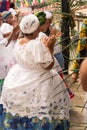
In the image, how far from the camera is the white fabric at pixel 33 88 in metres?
4.62

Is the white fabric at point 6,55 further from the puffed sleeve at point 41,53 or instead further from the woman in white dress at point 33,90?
the puffed sleeve at point 41,53

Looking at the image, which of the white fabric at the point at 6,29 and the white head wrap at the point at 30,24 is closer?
the white head wrap at the point at 30,24

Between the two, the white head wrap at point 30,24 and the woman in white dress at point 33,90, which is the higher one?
the white head wrap at point 30,24

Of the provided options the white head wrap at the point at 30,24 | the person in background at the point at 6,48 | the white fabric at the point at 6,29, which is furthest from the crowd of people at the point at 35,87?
the white fabric at the point at 6,29

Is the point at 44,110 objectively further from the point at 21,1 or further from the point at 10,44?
the point at 21,1

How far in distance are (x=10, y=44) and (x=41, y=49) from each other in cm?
140

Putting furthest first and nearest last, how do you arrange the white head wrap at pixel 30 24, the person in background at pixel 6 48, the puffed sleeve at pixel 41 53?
the person in background at pixel 6 48, the white head wrap at pixel 30 24, the puffed sleeve at pixel 41 53

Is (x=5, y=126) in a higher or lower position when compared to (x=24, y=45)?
lower

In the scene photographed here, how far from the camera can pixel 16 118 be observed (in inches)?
194

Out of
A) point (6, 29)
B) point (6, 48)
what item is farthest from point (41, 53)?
point (6, 29)

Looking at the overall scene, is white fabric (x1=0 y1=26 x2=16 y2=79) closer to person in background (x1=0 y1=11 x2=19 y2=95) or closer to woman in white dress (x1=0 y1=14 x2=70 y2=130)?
person in background (x1=0 y1=11 x2=19 y2=95)

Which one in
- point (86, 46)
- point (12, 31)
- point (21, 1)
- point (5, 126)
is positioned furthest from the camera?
point (21, 1)

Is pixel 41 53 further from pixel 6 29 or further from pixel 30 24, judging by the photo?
pixel 6 29

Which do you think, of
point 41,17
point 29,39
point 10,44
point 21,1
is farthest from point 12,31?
point 21,1
